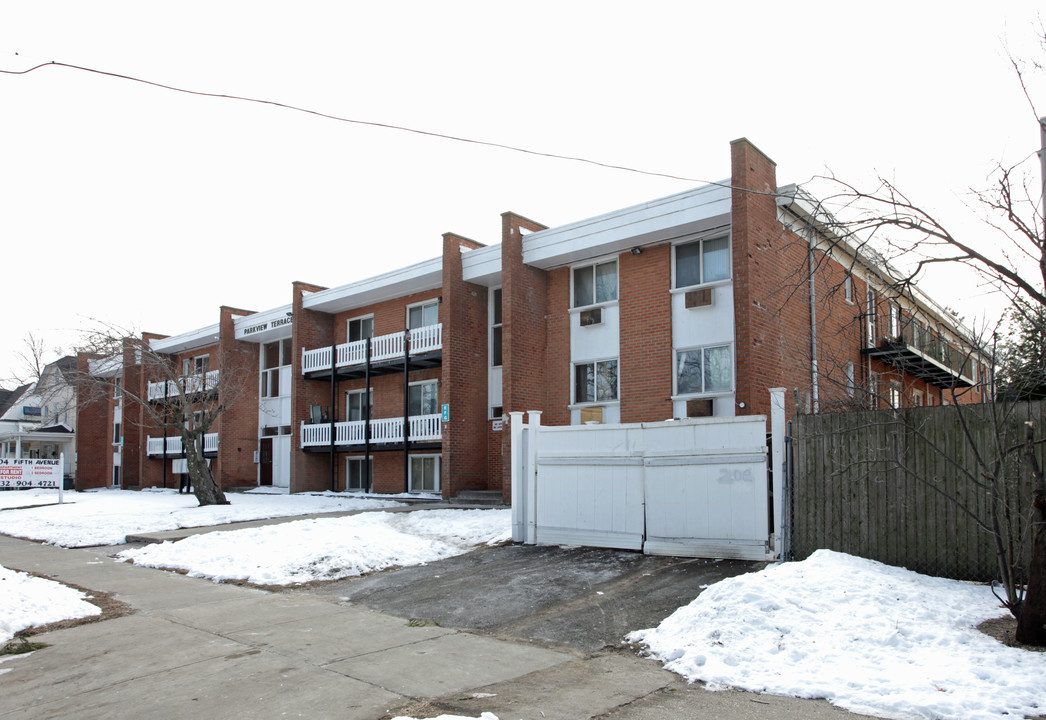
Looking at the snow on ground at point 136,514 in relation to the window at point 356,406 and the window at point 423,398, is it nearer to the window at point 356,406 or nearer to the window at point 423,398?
the window at point 356,406

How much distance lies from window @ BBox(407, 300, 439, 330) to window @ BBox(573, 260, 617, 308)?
559 centimetres

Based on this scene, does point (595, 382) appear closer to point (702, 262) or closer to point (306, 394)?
point (702, 262)

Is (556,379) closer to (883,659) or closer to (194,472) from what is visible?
(194,472)

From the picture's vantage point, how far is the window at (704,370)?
17.8 metres

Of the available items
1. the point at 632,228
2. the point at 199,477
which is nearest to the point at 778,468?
the point at 632,228

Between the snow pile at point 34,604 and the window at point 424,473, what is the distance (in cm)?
1519

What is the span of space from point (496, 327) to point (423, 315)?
324 cm

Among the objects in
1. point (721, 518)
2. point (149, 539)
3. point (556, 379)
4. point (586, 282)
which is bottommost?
point (149, 539)

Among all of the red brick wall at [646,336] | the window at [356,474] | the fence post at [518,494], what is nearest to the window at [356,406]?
the window at [356,474]

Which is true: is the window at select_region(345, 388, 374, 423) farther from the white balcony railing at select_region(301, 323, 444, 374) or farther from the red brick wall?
the red brick wall

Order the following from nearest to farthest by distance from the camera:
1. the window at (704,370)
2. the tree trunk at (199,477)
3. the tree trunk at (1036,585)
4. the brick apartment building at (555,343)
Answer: the tree trunk at (1036,585) → the brick apartment building at (555,343) → the window at (704,370) → the tree trunk at (199,477)

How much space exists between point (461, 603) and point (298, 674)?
288 centimetres

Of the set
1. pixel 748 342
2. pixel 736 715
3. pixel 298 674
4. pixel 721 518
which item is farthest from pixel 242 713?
pixel 748 342

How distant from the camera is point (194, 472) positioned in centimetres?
2148
